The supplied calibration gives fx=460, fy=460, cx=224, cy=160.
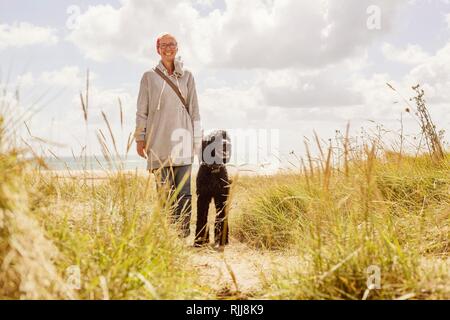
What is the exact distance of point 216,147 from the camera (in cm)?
499

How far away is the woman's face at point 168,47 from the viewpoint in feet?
16.1

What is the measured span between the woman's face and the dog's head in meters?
0.94

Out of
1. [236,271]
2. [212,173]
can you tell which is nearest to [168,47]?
[212,173]

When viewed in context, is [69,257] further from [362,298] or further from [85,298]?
[362,298]

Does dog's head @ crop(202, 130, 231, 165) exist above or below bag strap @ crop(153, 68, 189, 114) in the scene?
below

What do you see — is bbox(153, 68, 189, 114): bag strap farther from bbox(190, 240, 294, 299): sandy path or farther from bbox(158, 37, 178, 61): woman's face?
bbox(190, 240, 294, 299): sandy path

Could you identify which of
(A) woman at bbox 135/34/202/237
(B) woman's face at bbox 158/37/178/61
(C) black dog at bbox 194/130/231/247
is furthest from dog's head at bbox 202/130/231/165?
(B) woman's face at bbox 158/37/178/61

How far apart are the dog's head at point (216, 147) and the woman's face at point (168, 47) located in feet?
3.10

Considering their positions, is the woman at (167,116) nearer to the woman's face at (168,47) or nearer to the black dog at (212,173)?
the woman's face at (168,47)

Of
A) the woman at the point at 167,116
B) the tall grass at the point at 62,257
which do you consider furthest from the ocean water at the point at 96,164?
the woman at the point at 167,116

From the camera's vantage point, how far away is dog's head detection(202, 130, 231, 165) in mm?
4961

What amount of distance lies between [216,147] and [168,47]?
119 cm

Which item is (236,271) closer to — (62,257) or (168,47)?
(62,257)

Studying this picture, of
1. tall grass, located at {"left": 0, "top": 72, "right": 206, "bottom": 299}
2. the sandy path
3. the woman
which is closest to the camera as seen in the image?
tall grass, located at {"left": 0, "top": 72, "right": 206, "bottom": 299}
